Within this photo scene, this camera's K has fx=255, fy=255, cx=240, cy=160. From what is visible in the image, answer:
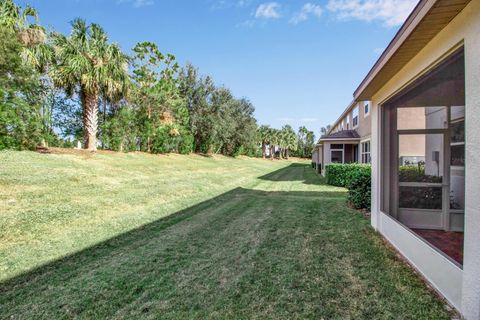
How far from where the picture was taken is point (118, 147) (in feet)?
53.8

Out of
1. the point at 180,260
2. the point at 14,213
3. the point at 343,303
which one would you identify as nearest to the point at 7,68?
the point at 14,213

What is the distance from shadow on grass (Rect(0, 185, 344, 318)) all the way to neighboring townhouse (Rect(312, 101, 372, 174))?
12092 mm

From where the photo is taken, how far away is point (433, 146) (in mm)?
6484

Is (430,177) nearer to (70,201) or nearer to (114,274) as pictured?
(114,274)

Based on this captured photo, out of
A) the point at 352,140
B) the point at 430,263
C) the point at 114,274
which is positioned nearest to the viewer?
the point at 430,263

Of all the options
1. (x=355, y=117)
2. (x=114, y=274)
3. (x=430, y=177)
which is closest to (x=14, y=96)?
(x=114, y=274)

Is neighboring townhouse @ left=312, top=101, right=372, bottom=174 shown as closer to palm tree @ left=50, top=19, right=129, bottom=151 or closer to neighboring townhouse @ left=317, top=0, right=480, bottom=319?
neighboring townhouse @ left=317, top=0, right=480, bottom=319

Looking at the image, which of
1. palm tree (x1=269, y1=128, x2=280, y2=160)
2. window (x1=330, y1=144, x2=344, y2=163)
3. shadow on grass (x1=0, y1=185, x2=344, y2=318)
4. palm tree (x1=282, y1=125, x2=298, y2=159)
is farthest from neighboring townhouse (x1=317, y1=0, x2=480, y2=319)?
palm tree (x1=282, y1=125, x2=298, y2=159)

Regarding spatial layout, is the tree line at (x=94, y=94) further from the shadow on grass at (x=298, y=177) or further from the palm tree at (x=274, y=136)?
the palm tree at (x=274, y=136)

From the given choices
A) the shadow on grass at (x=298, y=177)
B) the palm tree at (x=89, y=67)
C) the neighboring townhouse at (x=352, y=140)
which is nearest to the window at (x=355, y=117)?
the neighboring townhouse at (x=352, y=140)

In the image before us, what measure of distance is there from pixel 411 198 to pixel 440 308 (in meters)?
3.33

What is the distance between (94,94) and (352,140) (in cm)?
1579

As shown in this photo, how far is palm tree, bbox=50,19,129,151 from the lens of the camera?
42.3 ft

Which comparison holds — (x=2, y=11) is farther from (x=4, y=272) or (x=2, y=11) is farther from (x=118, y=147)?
(x=4, y=272)
